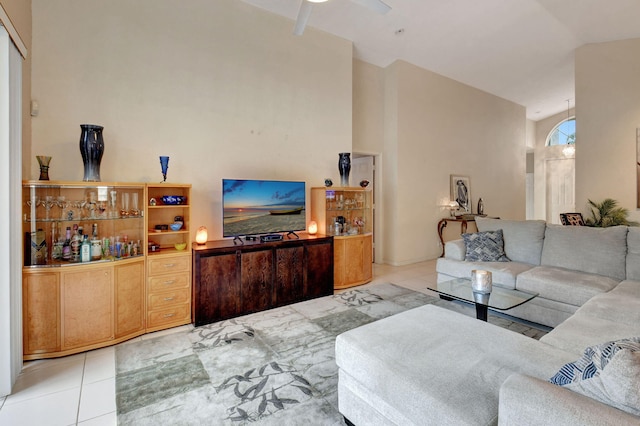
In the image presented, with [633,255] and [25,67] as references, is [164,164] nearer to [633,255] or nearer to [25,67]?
[25,67]

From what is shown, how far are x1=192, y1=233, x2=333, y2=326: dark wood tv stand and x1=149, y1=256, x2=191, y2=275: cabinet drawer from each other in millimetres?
106

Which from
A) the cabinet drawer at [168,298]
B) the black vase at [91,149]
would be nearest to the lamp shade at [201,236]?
the cabinet drawer at [168,298]

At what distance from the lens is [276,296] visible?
3811mm

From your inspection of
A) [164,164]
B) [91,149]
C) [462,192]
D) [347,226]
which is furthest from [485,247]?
[91,149]

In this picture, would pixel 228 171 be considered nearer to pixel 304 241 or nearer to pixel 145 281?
pixel 304 241

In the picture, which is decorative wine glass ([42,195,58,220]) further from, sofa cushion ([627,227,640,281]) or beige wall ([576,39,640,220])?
beige wall ([576,39,640,220])

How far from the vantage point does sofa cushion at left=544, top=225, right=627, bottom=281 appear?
10.8ft

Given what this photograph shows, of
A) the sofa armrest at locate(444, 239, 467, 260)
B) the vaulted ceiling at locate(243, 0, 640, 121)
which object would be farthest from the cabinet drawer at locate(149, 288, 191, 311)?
the vaulted ceiling at locate(243, 0, 640, 121)

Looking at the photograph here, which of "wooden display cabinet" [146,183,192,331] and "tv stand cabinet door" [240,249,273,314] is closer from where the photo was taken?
"wooden display cabinet" [146,183,192,331]

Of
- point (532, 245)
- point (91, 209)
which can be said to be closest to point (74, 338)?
point (91, 209)

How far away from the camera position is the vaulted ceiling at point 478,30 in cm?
445

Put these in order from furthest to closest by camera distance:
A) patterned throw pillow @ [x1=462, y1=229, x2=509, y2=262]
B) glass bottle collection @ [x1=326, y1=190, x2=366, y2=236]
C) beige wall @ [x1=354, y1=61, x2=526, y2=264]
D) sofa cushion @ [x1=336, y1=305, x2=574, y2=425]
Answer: beige wall @ [x1=354, y1=61, x2=526, y2=264] → glass bottle collection @ [x1=326, y1=190, x2=366, y2=236] → patterned throw pillow @ [x1=462, y1=229, x2=509, y2=262] → sofa cushion @ [x1=336, y1=305, x2=574, y2=425]

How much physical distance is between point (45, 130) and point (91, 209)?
891 mm

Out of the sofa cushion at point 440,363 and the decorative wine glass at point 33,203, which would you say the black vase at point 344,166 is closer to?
the sofa cushion at point 440,363
